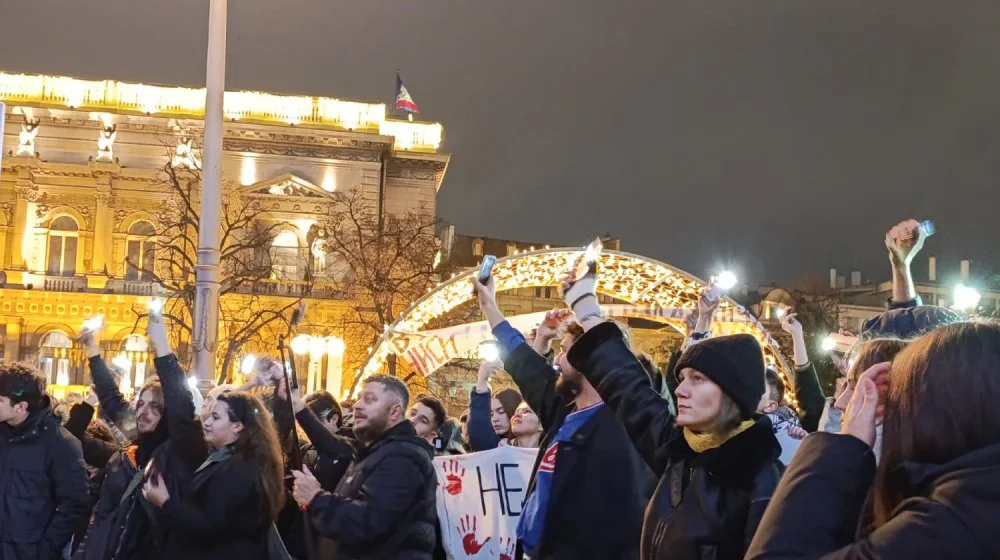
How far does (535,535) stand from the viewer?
16.9 feet

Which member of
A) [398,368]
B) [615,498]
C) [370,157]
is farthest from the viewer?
[370,157]

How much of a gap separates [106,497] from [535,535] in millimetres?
3228

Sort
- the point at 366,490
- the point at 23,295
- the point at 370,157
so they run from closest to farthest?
the point at 366,490, the point at 23,295, the point at 370,157

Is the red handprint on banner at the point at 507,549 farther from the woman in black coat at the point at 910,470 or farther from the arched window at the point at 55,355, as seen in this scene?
the arched window at the point at 55,355

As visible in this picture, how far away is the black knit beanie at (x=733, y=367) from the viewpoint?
3.94 meters

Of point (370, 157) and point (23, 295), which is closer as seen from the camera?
point (23, 295)

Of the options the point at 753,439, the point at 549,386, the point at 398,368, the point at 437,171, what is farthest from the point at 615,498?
the point at 437,171

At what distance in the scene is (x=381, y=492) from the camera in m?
6.08

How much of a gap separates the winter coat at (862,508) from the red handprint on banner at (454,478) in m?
6.60

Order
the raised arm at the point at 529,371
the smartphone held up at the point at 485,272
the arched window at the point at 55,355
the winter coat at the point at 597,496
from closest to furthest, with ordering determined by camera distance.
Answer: the winter coat at the point at 597,496, the smartphone held up at the point at 485,272, the raised arm at the point at 529,371, the arched window at the point at 55,355

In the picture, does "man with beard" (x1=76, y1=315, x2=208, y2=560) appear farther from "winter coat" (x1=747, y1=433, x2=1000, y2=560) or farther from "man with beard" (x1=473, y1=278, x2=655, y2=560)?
"winter coat" (x1=747, y1=433, x2=1000, y2=560)

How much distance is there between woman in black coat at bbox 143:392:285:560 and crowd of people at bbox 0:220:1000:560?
0.01m

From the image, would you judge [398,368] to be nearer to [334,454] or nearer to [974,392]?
[334,454]

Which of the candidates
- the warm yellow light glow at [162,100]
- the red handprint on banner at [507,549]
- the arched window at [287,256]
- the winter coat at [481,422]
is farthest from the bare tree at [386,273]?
the red handprint on banner at [507,549]
